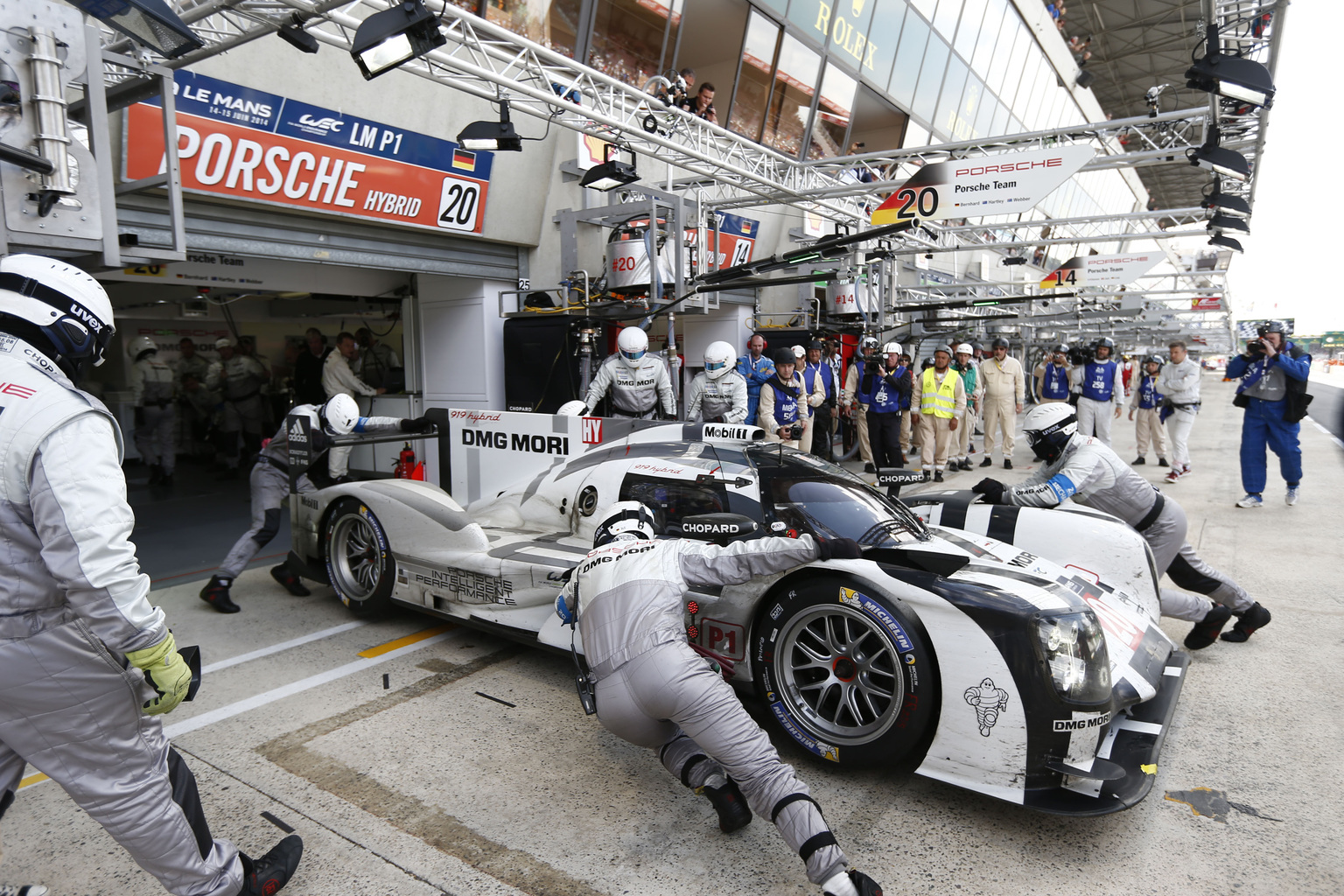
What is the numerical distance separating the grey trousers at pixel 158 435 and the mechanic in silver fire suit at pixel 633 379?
640 cm

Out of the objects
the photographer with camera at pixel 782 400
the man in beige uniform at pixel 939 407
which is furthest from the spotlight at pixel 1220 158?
the photographer with camera at pixel 782 400

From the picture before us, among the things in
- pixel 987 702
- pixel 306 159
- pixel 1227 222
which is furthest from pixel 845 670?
pixel 1227 222

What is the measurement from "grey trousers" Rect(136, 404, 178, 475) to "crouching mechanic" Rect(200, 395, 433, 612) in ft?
19.2

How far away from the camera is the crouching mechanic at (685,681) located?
230cm

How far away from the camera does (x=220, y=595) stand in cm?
508

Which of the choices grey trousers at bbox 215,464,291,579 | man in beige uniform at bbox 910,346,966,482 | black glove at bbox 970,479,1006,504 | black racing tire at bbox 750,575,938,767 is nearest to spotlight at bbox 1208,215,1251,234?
man in beige uniform at bbox 910,346,966,482

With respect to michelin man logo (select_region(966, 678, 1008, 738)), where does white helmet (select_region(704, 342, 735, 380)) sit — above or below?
above

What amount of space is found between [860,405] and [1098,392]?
315 cm

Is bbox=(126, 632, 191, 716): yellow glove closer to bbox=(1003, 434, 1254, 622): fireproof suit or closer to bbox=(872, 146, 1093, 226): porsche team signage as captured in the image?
bbox=(1003, 434, 1254, 622): fireproof suit

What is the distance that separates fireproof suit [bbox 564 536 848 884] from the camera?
2334 mm

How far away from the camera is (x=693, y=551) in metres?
2.73

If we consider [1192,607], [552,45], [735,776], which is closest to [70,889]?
[735,776]

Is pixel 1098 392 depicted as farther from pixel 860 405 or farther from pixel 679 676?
pixel 679 676

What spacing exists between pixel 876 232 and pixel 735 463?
13.6ft
